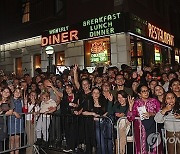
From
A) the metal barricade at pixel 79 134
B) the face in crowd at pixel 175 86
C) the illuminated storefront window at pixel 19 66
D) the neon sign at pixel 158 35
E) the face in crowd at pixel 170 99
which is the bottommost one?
the metal barricade at pixel 79 134

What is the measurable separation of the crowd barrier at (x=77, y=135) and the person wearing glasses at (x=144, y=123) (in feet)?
0.07

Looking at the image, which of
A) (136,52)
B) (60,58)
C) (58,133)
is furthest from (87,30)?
(58,133)

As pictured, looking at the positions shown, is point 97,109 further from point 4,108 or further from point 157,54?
point 157,54

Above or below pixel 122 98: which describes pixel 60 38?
above

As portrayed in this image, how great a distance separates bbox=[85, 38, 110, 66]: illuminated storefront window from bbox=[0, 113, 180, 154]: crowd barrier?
332 inches

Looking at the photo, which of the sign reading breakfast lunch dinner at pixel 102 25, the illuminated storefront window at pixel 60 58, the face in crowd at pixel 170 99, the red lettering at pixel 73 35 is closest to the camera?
the face in crowd at pixel 170 99

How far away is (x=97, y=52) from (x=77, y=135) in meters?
9.41

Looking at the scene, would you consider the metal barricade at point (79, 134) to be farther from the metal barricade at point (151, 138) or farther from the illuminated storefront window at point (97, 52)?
the illuminated storefront window at point (97, 52)

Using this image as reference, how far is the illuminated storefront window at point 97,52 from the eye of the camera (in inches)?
594

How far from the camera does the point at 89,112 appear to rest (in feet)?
21.1

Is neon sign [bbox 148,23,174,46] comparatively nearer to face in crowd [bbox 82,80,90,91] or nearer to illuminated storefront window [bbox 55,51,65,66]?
illuminated storefront window [bbox 55,51,65,66]

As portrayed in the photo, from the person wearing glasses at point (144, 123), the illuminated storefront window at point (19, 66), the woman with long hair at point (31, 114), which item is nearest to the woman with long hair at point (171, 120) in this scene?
the person wearing glasses at point (144, 123)

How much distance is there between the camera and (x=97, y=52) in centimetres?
1548

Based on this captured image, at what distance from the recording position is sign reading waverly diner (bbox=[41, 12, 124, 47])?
13.6 m
